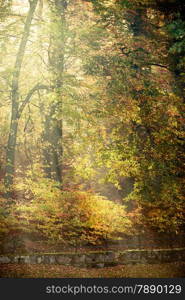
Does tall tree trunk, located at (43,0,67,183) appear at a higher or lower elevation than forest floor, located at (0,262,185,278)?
higher

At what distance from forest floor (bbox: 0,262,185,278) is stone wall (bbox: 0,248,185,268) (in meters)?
0.30

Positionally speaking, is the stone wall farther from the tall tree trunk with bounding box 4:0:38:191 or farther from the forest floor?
the tall tree trunk with bounding box 4:0:38:191

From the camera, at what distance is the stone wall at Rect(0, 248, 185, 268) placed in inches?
374

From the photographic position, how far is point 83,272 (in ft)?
30.1

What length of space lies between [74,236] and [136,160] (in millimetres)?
3052

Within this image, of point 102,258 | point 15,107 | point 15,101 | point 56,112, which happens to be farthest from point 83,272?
point 15,101

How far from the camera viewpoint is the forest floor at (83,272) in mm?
8383

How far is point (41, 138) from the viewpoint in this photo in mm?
11727

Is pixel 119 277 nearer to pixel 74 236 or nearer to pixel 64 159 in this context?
pixel 74 236

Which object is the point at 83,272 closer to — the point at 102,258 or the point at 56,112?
the point at 102,258

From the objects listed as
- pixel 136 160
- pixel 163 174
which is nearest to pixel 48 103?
pixel 136 160

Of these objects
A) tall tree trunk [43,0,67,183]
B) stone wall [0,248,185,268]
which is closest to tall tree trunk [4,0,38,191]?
tall tree trunk [43,0,67,183]

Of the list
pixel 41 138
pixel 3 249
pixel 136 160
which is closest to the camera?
pixel 3 249

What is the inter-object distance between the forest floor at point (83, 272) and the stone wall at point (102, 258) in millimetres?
296
